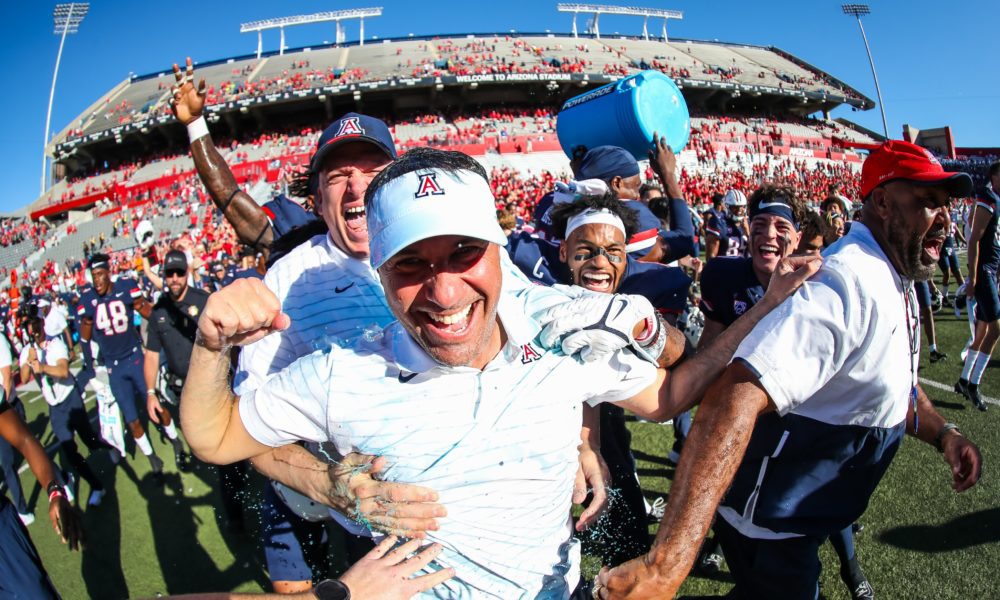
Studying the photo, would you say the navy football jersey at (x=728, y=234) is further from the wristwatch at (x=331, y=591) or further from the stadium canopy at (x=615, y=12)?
the stadium canopy at (x=615, y=12)

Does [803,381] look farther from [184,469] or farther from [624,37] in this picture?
[624,37]

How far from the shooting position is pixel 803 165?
3325 cm

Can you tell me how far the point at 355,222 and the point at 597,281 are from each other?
1.30 m

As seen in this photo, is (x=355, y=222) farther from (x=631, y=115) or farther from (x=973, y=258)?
(x=973, y=258)

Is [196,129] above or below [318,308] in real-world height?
above

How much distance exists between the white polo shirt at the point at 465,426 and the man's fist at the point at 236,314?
23 cm

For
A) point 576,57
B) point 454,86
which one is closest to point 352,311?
point 454,86

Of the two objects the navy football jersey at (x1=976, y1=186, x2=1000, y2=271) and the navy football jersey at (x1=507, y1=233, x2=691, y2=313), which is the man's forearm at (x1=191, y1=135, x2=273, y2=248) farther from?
the navy football jersey at (x1=976, y1=186, x2=1000, y2=271)

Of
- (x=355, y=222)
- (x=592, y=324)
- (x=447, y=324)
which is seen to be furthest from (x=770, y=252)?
(x=447, y=324)

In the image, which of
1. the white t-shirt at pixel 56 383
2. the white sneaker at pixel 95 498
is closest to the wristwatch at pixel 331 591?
the white sneaker at pixel 95 498

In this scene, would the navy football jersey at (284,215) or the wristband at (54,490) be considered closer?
the wristband at (54,490)

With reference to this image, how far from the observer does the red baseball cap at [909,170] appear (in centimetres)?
194

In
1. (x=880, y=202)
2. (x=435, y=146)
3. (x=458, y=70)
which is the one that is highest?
(x=458, y=70)

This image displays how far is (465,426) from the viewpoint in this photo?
148cm
